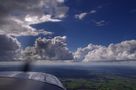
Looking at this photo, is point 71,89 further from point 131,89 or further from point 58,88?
point 58,88

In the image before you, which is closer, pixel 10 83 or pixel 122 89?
pixel 10 83

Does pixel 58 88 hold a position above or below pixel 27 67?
below

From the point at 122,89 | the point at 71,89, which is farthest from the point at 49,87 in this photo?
the point at 122,89

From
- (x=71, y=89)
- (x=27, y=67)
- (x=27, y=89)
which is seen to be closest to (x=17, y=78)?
(x=27, y=89)

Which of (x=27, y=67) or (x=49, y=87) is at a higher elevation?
(x=27, y=67)

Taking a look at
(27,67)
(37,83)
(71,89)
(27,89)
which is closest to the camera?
(27,89)

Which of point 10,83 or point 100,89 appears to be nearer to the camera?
point 10,83

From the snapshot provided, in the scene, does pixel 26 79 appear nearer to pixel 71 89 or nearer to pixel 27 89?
pixel 27 89

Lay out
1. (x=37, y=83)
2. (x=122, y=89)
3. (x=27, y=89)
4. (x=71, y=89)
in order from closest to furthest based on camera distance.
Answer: (x=27, y=89), (x=37, y=83), (x=71, y=89), (x=122, y=89)

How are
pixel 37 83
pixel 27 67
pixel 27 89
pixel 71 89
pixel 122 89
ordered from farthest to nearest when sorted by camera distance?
pixel 122 89 < pixel 71 89 < pixel 27 67 < pixel 37 83 < pixel 27 89
